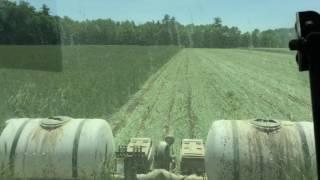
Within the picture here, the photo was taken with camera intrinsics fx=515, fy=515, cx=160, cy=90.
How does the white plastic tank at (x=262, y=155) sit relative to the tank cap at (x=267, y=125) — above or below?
below

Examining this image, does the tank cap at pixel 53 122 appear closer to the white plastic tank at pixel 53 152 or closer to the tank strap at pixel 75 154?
the white plastic tank at pixel 53 152

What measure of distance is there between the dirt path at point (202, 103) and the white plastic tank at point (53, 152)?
12.1 ft

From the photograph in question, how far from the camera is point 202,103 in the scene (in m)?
18.7

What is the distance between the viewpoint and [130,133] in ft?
38.2

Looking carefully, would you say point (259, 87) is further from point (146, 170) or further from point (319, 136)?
point (319, 136)

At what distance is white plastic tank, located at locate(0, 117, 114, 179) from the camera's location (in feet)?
18.0

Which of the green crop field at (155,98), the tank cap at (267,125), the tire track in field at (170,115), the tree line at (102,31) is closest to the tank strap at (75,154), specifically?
the tank cap at (267,125)

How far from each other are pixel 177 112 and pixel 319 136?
15.4 meters

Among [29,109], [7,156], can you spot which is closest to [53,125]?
[7,156]

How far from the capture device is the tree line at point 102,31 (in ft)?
59.6

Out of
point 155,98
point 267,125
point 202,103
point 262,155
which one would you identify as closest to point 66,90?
point 155,98

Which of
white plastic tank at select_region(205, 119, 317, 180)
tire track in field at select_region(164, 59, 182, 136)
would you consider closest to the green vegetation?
tire track in field at select_region(164, 59, 182, 136)

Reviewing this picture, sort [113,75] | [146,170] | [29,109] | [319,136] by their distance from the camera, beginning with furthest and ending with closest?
[113,75]
[29,109]
[146,170]
[319,136]

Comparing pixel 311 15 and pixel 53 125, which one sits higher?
pixel 311 15
